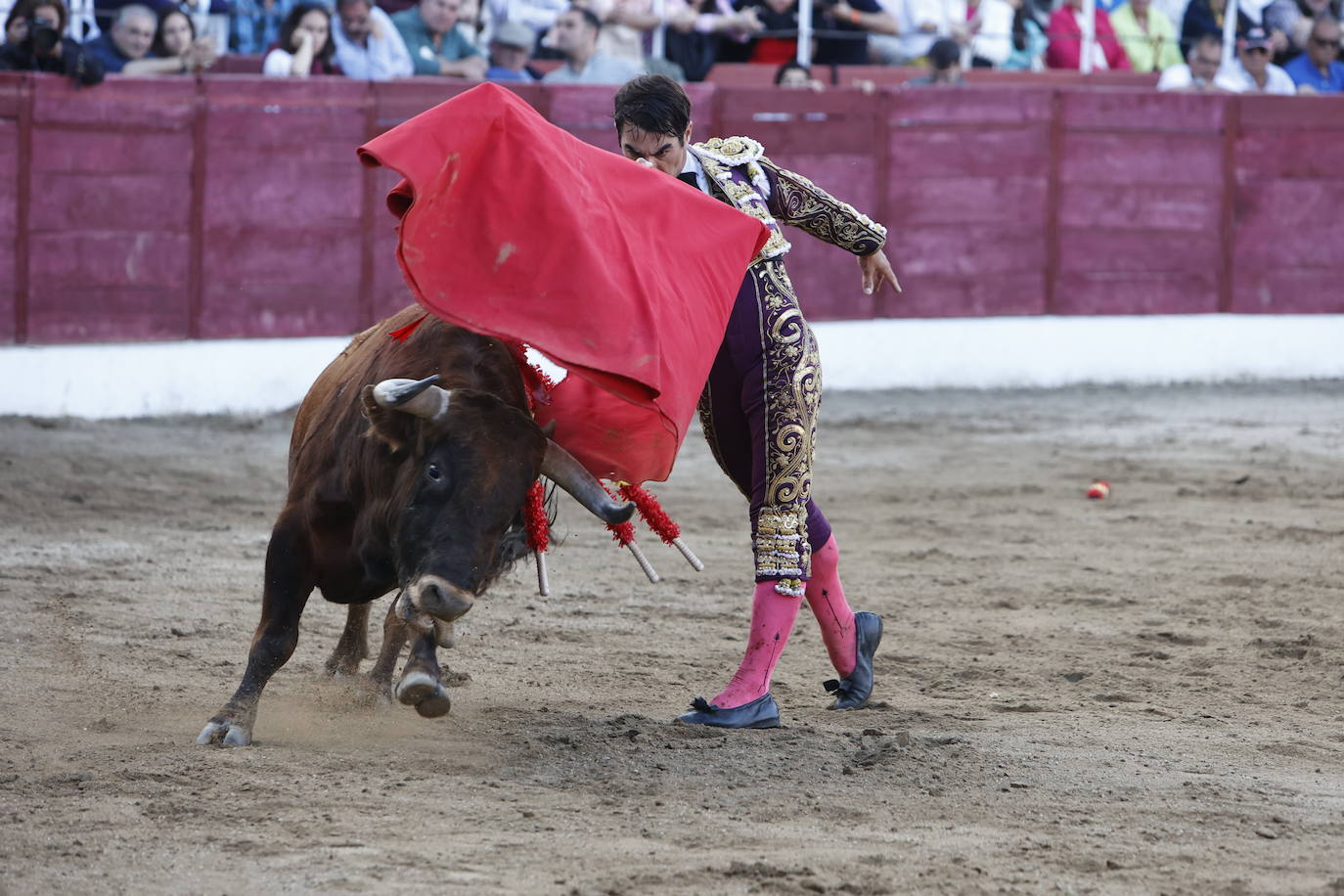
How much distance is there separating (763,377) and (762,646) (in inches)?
20.5

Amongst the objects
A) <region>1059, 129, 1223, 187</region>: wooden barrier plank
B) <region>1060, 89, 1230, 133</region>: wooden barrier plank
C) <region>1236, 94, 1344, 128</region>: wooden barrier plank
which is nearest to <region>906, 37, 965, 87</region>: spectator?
<region>1060, 89, 1230, 133</region>: wooden barrier plank

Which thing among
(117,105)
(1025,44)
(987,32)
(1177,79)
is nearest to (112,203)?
(117,105)

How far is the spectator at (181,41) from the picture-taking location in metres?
7.86

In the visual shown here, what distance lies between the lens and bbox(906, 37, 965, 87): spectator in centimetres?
969

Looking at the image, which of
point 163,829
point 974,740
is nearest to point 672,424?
point 974,740

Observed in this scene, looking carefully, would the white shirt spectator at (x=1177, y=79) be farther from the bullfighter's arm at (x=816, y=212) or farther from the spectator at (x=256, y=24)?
the bullfighter's arm at (x=816, y=212)

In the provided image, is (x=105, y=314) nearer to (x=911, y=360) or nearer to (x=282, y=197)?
(x=282, y=197)

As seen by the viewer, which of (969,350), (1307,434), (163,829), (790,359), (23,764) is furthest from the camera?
(969,350)

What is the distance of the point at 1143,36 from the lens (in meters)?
11.1

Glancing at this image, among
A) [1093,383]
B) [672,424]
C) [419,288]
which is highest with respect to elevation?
[419,288]

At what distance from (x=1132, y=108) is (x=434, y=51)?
156 inches

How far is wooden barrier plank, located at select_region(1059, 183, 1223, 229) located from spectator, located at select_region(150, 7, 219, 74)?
15.6 ft

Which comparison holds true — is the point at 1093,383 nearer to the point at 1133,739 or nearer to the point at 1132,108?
the point at 1132,108

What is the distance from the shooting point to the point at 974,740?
346 cm
